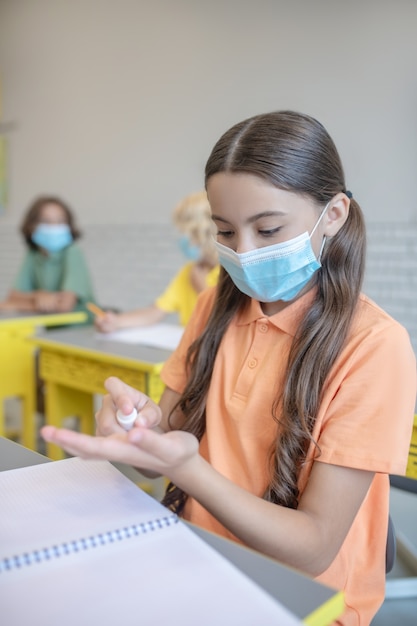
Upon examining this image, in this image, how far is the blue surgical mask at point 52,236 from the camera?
10.6 ft

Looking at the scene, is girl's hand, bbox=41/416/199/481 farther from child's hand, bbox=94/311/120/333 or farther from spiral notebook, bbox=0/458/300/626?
child's hand, bbox=94/311/120/333

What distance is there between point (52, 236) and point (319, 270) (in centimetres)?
249

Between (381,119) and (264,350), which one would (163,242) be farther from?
(264,350)

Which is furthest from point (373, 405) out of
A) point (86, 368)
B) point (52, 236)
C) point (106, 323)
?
point (52, 236)

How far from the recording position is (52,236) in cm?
323

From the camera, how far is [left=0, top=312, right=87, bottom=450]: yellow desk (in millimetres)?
2658

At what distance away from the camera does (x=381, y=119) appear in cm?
271

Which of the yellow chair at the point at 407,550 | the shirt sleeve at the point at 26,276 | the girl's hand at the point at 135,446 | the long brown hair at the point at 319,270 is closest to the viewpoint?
the girl's hand at the point at 135,446

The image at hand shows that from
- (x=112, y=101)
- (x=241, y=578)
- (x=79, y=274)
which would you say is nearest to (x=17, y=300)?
(x=79, y=274)

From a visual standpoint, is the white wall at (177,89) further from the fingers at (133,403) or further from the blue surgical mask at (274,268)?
the fingers at (133,403)

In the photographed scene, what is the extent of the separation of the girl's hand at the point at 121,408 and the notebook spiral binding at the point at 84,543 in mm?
134

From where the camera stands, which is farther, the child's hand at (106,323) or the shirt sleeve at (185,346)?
the child's hand at (106,323)

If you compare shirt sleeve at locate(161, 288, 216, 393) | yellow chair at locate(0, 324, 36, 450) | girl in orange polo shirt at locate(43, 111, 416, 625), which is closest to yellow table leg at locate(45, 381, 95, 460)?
yellow chair at locate(0, 324, 36, 450)

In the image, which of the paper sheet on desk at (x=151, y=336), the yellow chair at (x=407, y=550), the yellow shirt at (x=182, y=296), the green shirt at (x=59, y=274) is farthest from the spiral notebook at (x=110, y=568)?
the green shirt at (x=59, y=274)
